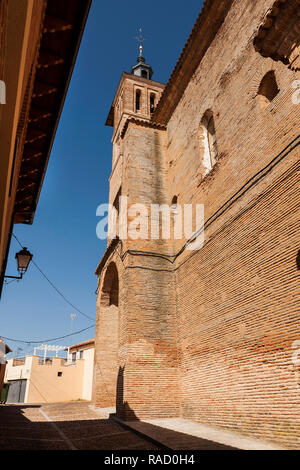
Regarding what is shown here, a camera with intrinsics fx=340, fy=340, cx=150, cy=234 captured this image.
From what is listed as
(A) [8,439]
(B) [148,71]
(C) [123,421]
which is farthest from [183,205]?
(B) [148,71]

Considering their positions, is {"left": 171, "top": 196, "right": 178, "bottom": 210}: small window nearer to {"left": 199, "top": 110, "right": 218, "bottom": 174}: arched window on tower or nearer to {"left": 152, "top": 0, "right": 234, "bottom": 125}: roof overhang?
{"left": 199, "top": 110, "right": 218, "bottom": 174}: arched window on tower

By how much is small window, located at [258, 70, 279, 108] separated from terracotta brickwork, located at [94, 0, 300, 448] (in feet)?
0.07

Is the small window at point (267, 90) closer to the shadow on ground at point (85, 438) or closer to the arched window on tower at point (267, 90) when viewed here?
the arched window on tower at point (267, 90)

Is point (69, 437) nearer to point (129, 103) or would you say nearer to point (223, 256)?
point (223, 256)

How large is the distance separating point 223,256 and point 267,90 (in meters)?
3.46

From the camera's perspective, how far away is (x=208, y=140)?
9.17 meters

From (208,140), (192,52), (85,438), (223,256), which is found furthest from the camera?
(192,52)

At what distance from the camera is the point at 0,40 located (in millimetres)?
1997

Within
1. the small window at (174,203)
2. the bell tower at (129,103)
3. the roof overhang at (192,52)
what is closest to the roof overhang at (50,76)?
the small window at (174,203)

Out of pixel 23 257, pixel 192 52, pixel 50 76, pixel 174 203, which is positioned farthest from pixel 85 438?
pixel 192 52

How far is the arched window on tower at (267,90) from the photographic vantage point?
667cm

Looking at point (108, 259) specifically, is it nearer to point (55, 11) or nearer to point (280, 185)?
point (280, 185)

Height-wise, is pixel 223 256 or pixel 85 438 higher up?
pixel 223 256

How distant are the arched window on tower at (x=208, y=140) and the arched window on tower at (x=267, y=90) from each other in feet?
6.58
